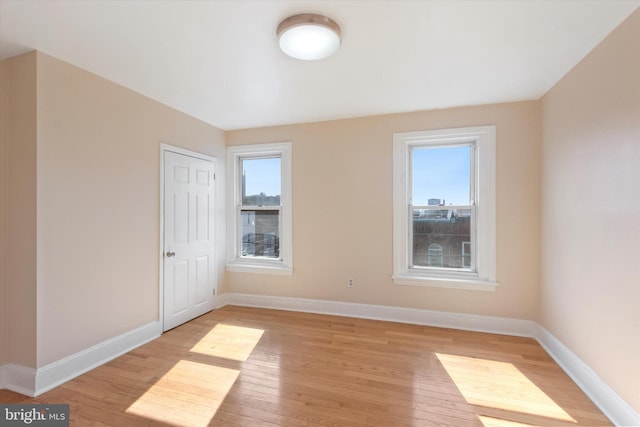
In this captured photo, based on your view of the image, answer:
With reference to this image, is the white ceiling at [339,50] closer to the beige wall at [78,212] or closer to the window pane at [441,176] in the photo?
the beige wall at [78,212]

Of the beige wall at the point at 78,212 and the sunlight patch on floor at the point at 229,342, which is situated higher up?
the beige wall at the point at 78,212

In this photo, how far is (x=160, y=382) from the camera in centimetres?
222

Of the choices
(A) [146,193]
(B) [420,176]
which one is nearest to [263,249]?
(A) [146,193]

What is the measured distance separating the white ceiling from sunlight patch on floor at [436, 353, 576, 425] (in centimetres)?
257

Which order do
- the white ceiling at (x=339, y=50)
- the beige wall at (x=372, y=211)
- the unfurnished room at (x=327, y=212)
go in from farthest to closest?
1. the beige wall at (x=372, y=211)
2. the unfurnished room at (x=327, y=212)
3. the white ceiling at (x=339, y=50)

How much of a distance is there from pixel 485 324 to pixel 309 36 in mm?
3392

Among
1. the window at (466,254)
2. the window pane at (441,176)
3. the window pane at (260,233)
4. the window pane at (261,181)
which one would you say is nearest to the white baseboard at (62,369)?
the window pane at (260,233)

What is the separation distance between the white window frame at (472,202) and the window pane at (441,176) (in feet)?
0.23

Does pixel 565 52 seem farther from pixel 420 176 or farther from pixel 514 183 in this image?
pixel 420 176

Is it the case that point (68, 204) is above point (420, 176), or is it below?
below

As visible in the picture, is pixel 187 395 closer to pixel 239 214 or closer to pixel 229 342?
pixel 229 342

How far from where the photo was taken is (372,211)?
140 inches

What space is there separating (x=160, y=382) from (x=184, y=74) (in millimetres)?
2596

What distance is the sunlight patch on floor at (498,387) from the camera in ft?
6.32
